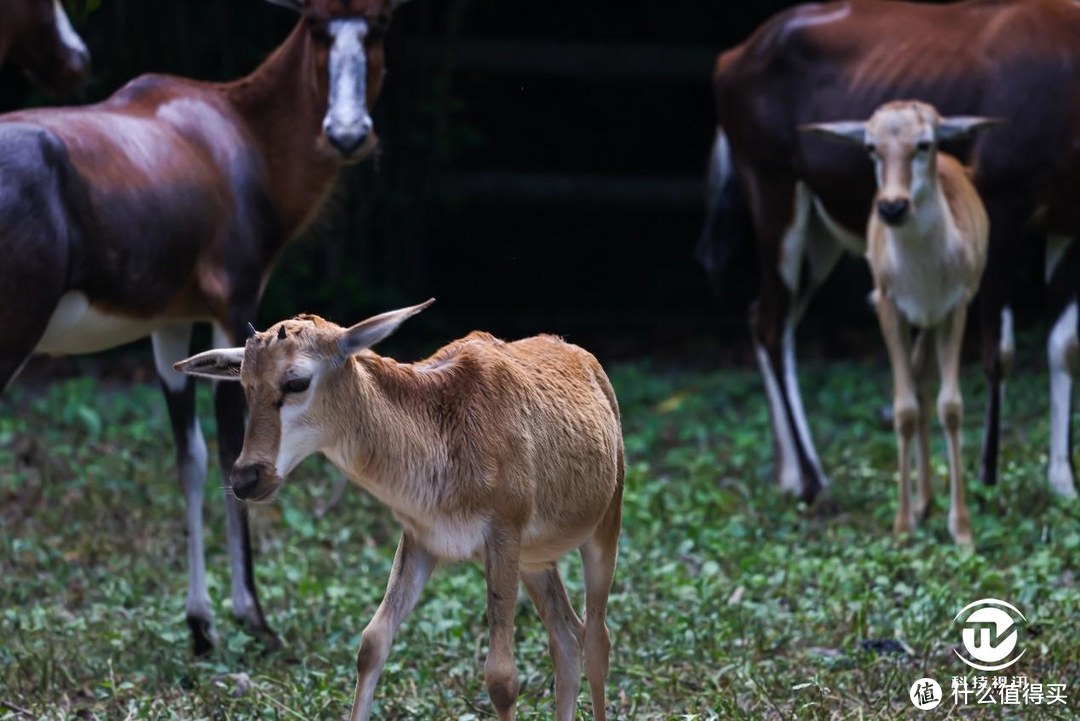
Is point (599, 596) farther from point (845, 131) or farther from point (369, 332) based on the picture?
point (845, 131)

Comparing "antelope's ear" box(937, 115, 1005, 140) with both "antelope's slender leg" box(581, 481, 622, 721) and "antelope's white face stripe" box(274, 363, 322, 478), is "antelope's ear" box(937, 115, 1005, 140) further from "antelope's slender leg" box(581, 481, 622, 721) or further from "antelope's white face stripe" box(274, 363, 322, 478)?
"antelope's white face stripe" box(274, 363, 322, 478)

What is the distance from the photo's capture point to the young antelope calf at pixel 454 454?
372cm

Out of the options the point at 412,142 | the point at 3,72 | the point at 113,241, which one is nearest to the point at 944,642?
the point at 113,241

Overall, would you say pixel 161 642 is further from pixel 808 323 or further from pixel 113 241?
pixel 808 323

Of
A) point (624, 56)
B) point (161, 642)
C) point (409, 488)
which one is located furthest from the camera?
point (624, 56)

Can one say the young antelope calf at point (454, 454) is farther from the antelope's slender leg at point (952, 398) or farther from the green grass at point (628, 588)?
the antelope's slender leg at point (952, 398)

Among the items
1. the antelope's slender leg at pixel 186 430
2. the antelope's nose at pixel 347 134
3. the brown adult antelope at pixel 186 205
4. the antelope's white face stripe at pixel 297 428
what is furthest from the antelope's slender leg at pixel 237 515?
the antelope's white face stripe at pixel 297 428

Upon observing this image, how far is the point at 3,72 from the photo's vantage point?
1164cm

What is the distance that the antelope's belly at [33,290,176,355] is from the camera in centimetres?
529

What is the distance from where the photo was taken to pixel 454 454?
3.98m

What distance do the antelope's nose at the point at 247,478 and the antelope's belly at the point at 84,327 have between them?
176 cm

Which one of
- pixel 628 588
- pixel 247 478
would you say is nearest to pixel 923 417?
pixel 628 588

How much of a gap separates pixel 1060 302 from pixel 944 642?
3.44 m

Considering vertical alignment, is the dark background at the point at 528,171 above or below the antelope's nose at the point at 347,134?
below
